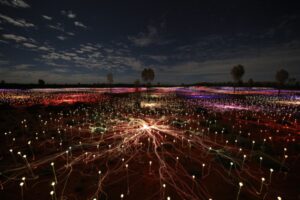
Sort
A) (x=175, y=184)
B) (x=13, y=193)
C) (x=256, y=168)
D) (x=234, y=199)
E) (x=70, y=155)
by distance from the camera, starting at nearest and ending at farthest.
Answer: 1. (x=234, y=199)
2. (x=13, y=193)
3. (x=175, y=184)
4. (x=256, y=168)
5. (x=70, y=155)

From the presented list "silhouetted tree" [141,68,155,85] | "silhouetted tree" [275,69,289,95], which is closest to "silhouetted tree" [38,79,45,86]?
"silhouetted tree" [141,68,155,85]

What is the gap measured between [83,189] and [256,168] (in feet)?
20.6

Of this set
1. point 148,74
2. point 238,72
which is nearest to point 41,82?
point 148,74

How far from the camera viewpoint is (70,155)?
25.4ft

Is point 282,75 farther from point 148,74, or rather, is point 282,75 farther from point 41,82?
point 41,82

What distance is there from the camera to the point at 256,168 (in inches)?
258

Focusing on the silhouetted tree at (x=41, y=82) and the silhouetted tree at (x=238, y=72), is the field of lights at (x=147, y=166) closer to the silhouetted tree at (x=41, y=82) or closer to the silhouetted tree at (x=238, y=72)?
the silhouetted tree at (x=238, y=72)

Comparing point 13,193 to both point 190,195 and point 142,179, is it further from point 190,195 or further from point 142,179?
point 190,195

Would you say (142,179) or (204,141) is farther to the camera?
(204,141)

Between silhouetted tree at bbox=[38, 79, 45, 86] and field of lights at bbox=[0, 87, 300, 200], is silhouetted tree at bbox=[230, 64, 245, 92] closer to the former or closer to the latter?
field of lights at bbox=[0, 87, 300, 200]

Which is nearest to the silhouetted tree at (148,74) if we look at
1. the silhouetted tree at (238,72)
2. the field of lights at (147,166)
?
the silhouetted tree at (238,72)

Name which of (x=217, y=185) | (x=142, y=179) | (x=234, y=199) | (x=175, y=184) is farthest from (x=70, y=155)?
(x=234, y=199)

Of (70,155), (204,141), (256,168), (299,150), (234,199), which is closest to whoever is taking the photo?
(234,199)

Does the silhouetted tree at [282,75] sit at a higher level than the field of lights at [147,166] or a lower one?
higher
